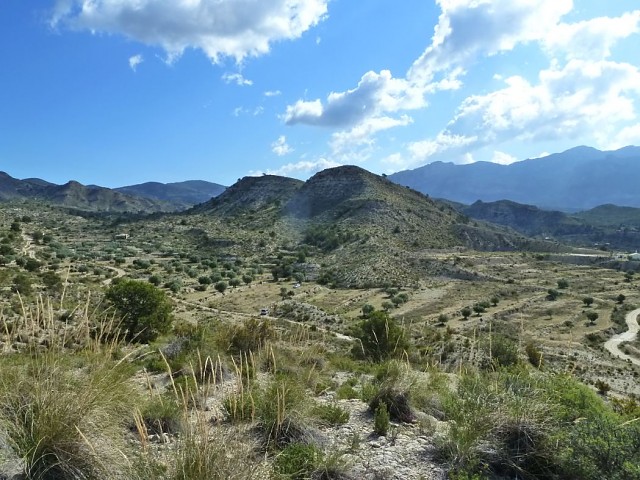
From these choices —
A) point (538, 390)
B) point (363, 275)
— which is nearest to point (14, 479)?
point (538, 390)

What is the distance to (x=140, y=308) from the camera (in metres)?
21.1

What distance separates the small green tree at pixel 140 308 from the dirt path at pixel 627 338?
37788 mm

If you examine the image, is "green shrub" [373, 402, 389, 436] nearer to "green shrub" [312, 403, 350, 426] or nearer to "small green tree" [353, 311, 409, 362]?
"green shrub" [312, 403, 350, 426]

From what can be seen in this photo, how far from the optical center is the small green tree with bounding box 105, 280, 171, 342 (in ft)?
67.2

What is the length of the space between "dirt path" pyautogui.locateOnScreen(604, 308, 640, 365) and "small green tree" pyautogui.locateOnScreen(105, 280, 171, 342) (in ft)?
124

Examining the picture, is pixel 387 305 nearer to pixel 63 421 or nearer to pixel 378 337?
pixel 378 337

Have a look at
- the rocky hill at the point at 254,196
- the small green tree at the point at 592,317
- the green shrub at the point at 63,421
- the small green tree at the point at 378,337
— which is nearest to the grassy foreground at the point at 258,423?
the green shrub at the point at 63,421

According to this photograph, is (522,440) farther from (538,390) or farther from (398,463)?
(398,463)

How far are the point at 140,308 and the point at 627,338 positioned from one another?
1801 inches

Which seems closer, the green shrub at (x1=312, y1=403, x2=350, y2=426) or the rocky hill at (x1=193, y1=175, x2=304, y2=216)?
the green shrub at (x1=312, y1=403, x2=350, y2=426)

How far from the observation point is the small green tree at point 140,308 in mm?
20469

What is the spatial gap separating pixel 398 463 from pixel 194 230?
10819 cm

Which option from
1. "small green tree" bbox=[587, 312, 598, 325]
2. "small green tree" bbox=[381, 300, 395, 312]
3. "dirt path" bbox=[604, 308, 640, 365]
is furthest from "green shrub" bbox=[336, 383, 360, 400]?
"small green tree" bbox=[587, 312, 598, 325]

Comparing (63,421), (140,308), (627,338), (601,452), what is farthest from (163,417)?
(627,338)
